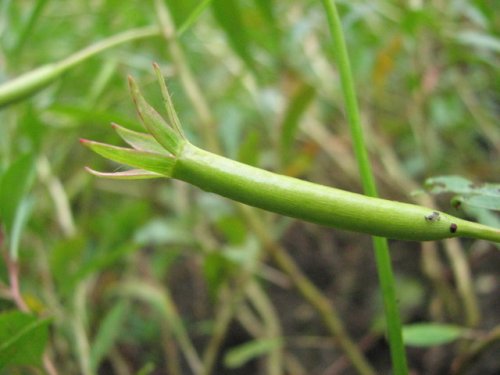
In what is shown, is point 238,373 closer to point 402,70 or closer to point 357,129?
point 357,129

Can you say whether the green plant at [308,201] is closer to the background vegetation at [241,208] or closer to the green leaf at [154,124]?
the green leaf at [154,124]

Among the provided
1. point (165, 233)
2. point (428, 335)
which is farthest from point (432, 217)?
point (165, 233)

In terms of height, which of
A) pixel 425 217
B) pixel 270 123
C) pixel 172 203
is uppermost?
pixel 270 123

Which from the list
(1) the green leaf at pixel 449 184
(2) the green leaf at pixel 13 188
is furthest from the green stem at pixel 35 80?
(1) the green leaf at pixel 449 184

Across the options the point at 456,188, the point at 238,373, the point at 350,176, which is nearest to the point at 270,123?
the point at 350,176

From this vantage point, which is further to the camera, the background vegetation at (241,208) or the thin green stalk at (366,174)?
the background vegetation at (241,208)

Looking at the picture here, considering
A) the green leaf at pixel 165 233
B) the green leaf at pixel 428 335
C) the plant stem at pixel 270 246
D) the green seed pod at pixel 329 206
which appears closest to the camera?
the green seed pod at pixel 329 206

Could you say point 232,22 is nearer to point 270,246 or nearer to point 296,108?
point 296,108
